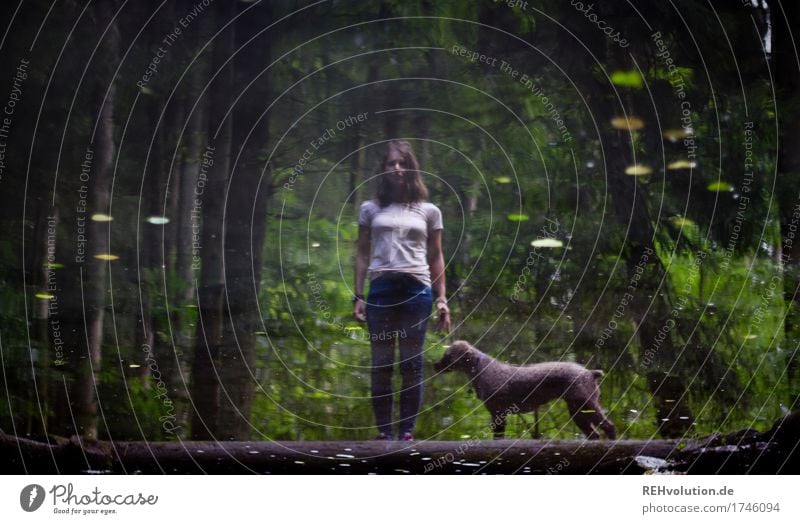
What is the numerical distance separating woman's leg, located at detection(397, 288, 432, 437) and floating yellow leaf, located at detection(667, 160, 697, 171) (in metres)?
1.14

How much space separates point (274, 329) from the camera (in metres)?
3.21

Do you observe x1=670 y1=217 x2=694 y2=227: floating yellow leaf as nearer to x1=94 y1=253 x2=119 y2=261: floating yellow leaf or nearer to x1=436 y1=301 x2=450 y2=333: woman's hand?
x1=436 y1=301 x2=450 y2=333: woman's hand

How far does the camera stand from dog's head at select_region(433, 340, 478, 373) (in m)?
3.21

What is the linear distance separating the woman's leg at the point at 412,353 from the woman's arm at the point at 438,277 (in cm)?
4

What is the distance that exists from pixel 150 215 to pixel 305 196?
24.3 inches

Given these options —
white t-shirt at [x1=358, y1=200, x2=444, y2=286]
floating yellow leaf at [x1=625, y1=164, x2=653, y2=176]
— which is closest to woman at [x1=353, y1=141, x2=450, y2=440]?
white t-shirt at [x1=358, y1=200, x2=444, y2=286]

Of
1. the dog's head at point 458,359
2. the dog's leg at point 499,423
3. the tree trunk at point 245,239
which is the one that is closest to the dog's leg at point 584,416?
the dog's leg at point 499,423

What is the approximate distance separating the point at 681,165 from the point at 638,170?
179mm

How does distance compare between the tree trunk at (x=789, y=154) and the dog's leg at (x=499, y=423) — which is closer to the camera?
the dog's leg at (x=499, y=423)

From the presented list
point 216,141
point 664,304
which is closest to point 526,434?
point 664,304

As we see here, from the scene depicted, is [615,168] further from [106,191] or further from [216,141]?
[106,191]

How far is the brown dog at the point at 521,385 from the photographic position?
3.20m

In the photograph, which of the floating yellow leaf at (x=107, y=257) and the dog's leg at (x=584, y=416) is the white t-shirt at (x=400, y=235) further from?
the floating yellow leaf at (x=107, y=257)

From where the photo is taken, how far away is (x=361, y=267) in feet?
10.5
